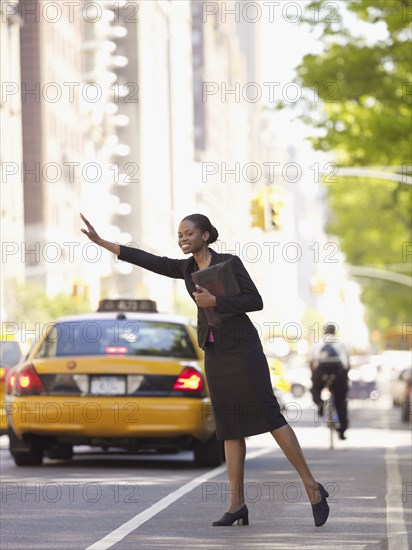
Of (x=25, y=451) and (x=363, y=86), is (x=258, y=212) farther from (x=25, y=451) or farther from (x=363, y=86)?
(x=25, y=451)

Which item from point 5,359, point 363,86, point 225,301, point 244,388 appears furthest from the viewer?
point 363,86

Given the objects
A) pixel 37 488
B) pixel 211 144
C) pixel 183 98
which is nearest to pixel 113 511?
pixel 37 488

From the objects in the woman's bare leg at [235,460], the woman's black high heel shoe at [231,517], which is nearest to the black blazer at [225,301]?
the woman's bare leg at [235,460]

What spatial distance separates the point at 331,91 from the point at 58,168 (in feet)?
233

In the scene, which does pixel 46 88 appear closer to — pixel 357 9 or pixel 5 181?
pixel 5 181

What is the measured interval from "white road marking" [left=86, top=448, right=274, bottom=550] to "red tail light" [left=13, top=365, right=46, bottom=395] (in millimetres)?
1733

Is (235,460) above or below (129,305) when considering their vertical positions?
below

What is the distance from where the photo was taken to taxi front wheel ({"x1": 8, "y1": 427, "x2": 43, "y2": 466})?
16156mm

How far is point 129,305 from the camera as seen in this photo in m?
19.2

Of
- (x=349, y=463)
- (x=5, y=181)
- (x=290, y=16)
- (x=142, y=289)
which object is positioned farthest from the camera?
(x=142, y=289)

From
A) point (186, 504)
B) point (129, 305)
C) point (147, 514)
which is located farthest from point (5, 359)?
point (147, 514)

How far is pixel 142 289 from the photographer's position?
100188 millimetres

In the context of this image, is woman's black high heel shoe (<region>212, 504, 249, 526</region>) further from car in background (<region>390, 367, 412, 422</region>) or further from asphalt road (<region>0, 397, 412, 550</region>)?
car in background (<region>390, 367, 412, 422</region>)

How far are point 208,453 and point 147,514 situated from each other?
4.98 meters
